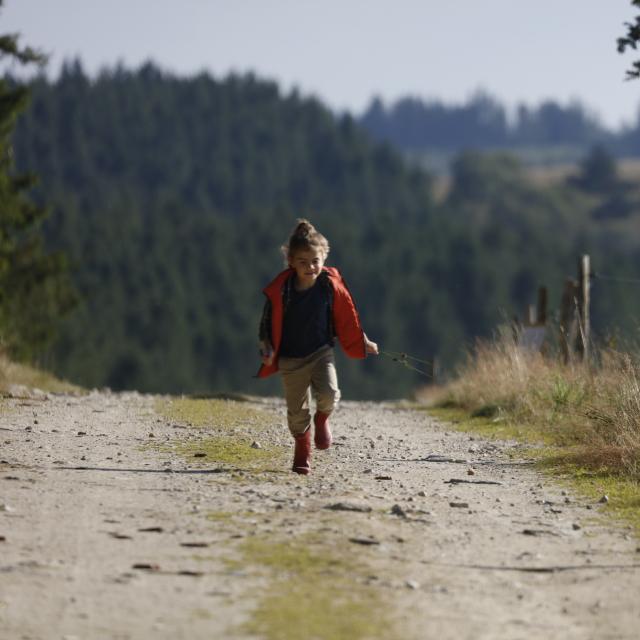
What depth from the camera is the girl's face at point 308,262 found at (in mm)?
10070

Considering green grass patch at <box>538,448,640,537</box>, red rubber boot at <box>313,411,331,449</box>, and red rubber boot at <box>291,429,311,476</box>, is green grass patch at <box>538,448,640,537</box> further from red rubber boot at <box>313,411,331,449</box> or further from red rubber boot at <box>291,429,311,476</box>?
red rubber boot at <box>291,429,311,476</box>

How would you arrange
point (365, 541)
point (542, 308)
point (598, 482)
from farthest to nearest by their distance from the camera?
point (542, 308), point (598, 482), point (365, 541)

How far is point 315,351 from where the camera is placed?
10.4m

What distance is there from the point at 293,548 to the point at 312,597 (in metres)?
1.02

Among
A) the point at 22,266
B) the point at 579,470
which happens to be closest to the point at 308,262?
the point at 579,470

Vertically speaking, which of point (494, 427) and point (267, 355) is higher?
point (267, 355)

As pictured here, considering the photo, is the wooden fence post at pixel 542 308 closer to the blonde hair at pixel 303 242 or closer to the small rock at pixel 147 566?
the blonde hair at pixel 303 242

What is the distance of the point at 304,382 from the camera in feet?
34.4

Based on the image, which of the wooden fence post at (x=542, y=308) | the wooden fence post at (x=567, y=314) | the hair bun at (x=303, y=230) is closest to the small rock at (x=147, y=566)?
the hair bun at (x=303, y=230)

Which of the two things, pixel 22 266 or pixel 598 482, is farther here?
pixel 22 266

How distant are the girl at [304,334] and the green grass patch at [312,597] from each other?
3.05m

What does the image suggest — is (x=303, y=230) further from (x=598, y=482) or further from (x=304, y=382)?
(x=598, y=482)

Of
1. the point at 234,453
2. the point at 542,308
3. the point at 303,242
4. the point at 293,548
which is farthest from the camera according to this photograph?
the point at 542,308

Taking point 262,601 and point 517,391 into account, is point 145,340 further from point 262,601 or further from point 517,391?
→ point 262,601
